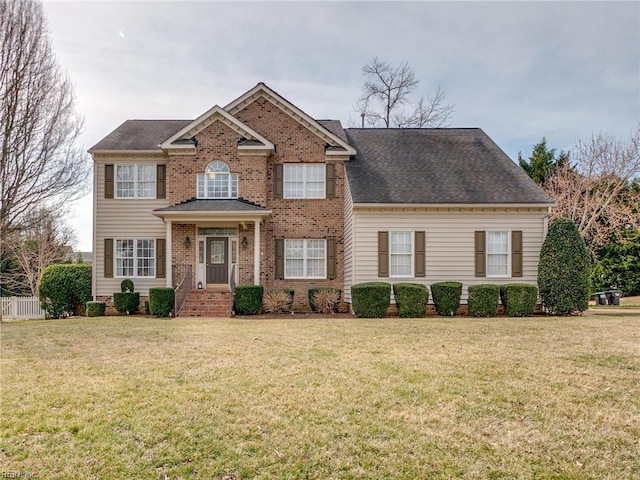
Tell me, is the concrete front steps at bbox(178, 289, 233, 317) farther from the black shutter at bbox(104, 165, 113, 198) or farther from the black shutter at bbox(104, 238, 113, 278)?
the black shutter at bbox(104, 165, 113, 198)

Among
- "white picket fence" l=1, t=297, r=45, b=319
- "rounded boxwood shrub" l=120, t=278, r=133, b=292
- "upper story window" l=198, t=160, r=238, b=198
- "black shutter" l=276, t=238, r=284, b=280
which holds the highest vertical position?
"upper story window" l=198, t=160, r=238, b=198

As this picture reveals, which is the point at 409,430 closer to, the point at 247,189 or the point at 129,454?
the point at 129,454

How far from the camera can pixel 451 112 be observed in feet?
105

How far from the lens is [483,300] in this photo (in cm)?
1593

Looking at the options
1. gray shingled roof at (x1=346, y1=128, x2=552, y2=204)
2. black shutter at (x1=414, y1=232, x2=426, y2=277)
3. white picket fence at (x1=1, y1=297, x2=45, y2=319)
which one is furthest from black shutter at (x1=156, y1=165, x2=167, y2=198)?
black shutter at (x1=414, y1=232, x2=426, y2=277)

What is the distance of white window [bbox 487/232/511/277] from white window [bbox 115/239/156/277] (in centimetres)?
1267

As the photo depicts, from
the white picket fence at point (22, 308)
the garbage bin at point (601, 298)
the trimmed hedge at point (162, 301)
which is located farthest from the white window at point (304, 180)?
the garbage bin at point (601, 298)

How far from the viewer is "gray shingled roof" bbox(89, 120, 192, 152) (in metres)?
18.9

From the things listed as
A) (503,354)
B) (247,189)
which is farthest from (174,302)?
(503,354)

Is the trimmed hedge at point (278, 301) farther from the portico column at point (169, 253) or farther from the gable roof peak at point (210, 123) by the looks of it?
the gable roof peak at point (210, 123)

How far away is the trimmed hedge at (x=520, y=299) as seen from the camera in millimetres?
16000

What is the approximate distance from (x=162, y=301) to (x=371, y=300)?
702cm

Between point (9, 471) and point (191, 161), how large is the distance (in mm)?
15270

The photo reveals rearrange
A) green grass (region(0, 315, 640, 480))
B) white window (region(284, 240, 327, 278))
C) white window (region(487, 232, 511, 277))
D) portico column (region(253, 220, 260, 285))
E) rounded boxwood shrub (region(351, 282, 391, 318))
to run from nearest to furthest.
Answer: green grass (region(0, 315, 640, 480))
rounded boxwood shrub (region(351, 282, 391, 318))
white window (region(487, 232, 511, 277))
portico column (region(253, 220, 260, 285))
white window (region(284, 240, 327, 278))
